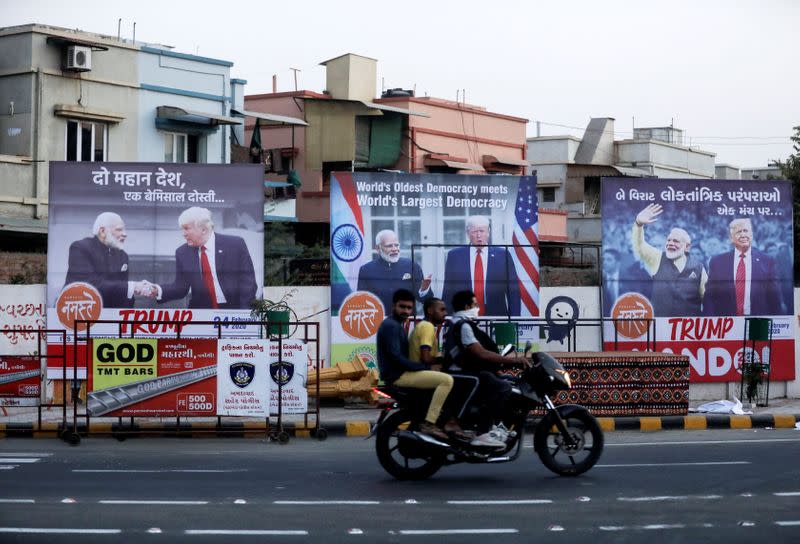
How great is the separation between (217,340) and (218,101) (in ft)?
83.1

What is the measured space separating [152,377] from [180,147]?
2469 cm

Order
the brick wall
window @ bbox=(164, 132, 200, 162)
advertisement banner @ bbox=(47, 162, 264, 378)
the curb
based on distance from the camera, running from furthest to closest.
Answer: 1. window @ bbox=(164, 132, 200, 162)
2. the brick wall
3. advertisement banner @ bbox=(47, 162, 264, 378)
4. the curb

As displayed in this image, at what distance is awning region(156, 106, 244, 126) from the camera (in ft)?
127

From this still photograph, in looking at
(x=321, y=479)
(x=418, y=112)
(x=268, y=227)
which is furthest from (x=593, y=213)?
(x=321, y=479)

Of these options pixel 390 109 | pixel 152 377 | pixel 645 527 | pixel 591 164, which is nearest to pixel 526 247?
pixel 152 377

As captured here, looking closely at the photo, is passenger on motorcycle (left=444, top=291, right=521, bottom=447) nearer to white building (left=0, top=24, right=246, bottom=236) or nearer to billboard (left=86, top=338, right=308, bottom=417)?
billboard (left=86, top=338, right=308, bottom=417)

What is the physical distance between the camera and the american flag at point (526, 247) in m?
21.8

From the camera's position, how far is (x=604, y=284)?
70.5ft

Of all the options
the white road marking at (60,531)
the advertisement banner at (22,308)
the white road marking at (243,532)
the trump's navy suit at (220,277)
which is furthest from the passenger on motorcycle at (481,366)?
the advertisement banner at (22,308)

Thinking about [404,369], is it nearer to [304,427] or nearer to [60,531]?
[60,531]

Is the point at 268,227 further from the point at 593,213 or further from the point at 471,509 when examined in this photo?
the point at 471,509

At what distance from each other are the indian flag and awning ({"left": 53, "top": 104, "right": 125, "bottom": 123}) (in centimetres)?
1708

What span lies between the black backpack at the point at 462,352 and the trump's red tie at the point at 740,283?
10.9 meters

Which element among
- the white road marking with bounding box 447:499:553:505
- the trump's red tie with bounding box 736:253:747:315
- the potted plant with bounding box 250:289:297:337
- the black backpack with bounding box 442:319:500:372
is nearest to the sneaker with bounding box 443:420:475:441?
the black backpack with bounding box 442:319:500:372
